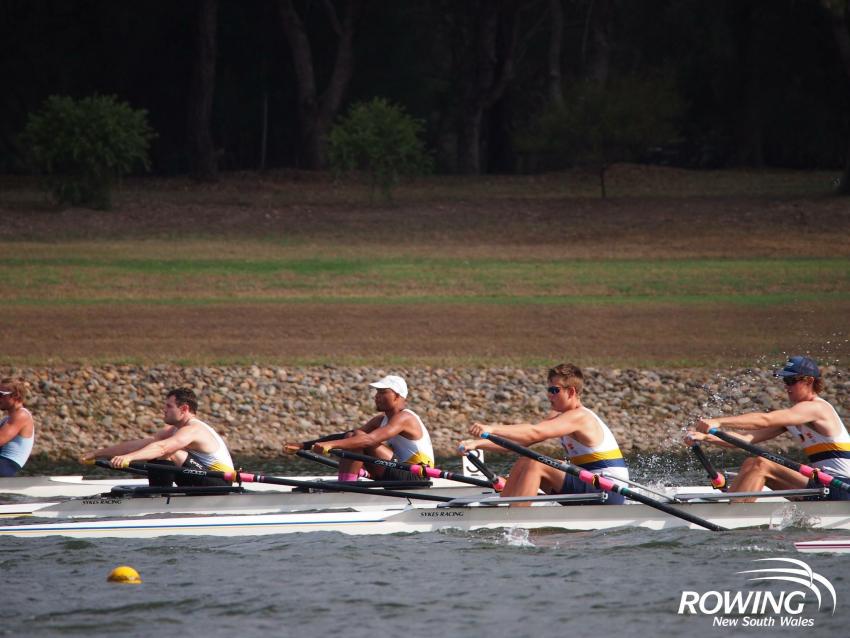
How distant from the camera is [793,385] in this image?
43.5ft

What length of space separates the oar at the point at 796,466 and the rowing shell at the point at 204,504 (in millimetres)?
2715

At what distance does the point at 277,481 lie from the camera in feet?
46.4

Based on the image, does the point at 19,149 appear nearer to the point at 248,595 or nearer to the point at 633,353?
the point at 633,353

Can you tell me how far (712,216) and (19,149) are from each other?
2514 centimetres

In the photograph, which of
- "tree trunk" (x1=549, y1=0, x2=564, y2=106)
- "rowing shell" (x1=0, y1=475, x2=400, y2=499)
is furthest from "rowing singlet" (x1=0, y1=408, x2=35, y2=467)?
"tree trunk" (x1=549, y1=0, x2=564, y2=106)

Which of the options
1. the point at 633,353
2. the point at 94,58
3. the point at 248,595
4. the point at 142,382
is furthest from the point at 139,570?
the point at 94,58

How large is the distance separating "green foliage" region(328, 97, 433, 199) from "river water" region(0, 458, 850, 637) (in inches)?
1262

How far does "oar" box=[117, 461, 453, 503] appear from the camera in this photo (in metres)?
14.0

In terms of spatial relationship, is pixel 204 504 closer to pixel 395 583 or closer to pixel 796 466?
pixel 395 583

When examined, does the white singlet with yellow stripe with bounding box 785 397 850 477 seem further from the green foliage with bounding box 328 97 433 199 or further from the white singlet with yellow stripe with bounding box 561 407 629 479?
the green foliage with bounding box 328 97 433 199

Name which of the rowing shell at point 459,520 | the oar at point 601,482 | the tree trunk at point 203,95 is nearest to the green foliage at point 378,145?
the tree trunk at point 203,95

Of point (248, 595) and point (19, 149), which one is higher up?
point (19, 149)

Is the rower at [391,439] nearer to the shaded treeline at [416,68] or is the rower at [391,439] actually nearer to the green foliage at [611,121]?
the shaded treeline at [416,68]

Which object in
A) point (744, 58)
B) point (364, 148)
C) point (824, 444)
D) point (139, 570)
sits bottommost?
point (139, 570)
